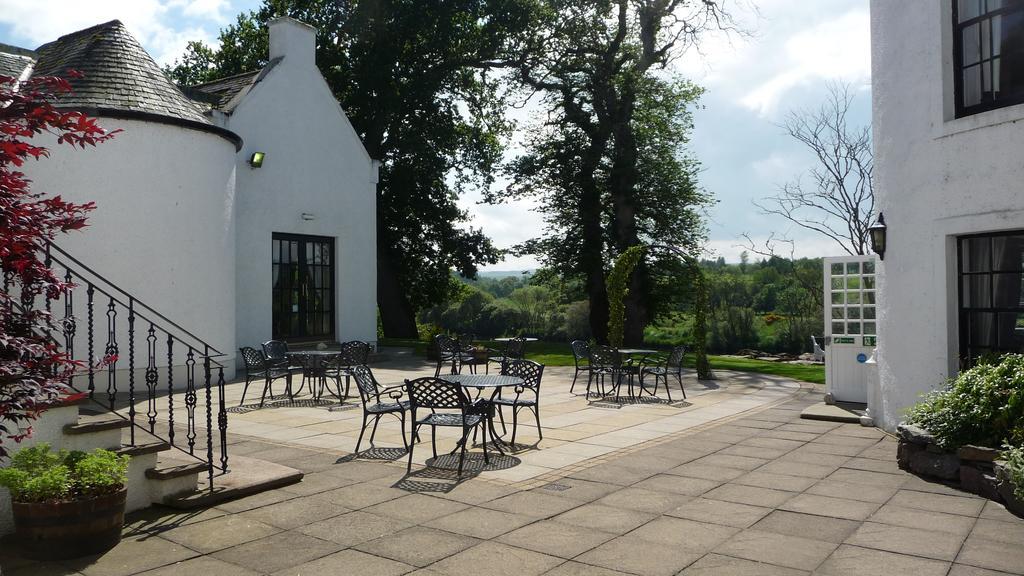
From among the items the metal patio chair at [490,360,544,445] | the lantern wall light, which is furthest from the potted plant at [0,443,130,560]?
the lantern wall light

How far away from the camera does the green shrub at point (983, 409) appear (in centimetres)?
586

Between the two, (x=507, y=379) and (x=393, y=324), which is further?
(x=393, y=324)

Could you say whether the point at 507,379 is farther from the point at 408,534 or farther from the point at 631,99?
the point at 631,99

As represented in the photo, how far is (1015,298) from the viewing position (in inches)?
286

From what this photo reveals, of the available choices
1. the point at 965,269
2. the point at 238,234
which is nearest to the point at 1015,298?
the point at 965,269

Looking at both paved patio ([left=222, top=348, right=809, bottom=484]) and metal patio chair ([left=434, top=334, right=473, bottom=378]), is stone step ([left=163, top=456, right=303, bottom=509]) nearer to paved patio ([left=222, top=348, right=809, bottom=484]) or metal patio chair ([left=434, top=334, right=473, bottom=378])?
paved patio ([left=222, top=348, right=809, bottom=484])

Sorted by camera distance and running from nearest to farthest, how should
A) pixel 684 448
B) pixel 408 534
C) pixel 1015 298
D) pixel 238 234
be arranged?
Answer: 1. pixel 408 534
2. pixel 1015 298
3. pixel 684 448
4. pixel 238 234

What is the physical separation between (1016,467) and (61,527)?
619cm

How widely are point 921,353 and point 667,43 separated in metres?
18.8

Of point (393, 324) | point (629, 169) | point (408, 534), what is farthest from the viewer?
point (393, 324)

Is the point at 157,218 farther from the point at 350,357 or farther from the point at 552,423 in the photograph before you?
the point at 552,423

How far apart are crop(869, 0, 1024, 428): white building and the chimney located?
12.1 meters

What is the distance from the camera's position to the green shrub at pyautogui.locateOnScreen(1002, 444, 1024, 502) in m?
5.05

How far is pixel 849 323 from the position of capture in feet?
34.1
